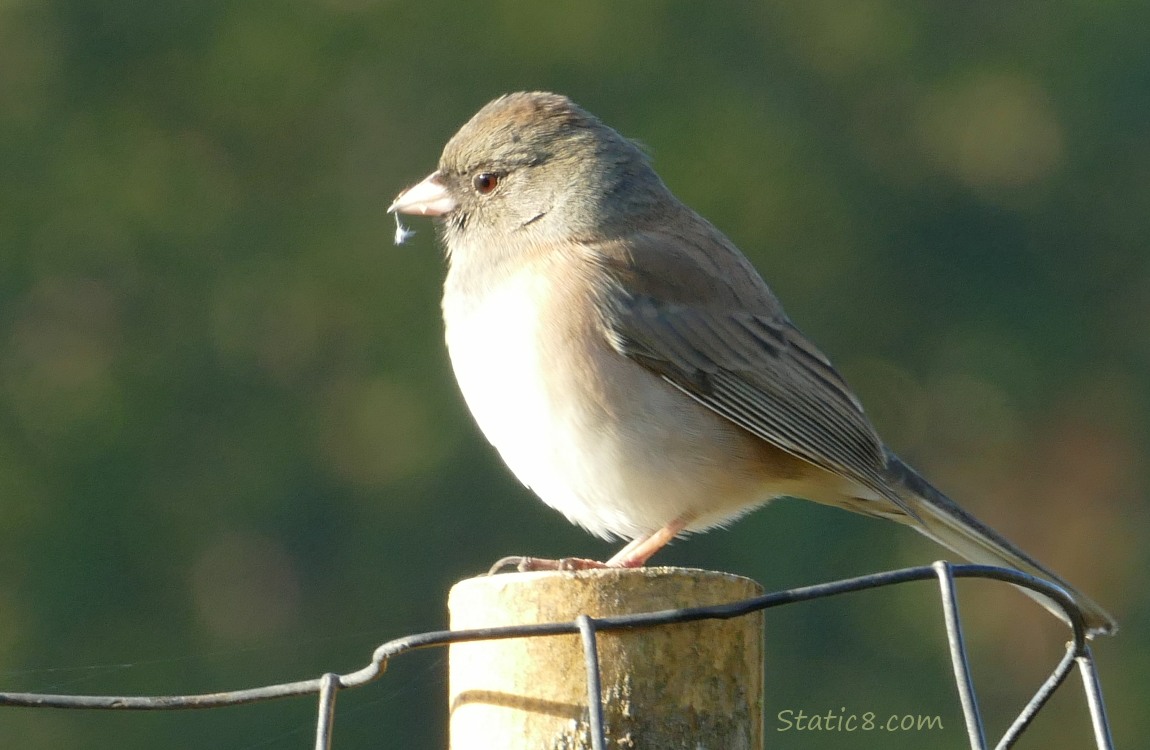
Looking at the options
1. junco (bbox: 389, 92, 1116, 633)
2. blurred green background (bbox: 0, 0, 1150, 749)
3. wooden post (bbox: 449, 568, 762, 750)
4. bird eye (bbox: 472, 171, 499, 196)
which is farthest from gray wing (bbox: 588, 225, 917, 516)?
blurred green background (bbox: 0, 0, 1150, 749)

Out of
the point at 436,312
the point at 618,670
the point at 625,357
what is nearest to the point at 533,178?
the point at 625,357

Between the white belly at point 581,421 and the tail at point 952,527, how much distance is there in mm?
385

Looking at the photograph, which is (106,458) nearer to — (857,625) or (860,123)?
(857,625)

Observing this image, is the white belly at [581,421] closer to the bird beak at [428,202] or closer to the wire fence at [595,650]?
the bird beak at [428,202]

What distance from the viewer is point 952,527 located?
2963 mm

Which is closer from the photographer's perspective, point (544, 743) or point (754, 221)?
point (544, 743)

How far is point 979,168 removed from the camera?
32.0 ft

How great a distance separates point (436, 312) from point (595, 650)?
245 inches

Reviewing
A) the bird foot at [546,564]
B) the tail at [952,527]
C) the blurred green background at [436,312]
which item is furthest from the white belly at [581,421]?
the blurred green background at [436,312]

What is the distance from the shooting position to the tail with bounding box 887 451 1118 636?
2.82 m

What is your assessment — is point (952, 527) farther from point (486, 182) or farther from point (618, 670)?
point (618, 670)

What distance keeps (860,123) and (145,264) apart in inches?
177

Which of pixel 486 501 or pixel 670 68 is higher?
pixel 670 68

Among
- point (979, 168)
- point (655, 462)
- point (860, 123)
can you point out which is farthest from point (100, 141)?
point (655, 462)
